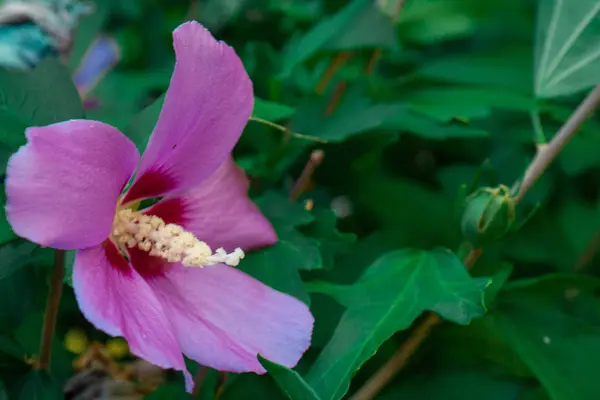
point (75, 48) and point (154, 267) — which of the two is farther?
point (75, 48)

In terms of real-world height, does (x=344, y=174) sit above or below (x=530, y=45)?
below

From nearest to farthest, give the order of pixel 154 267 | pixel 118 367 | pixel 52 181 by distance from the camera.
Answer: pixel 52 181
pixel 154 267
pixel 118 367

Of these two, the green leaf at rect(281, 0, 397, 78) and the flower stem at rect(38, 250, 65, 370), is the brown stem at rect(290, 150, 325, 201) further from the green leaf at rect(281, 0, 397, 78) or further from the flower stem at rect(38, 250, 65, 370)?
the flower stem at rect(38, 250, 65, 370)

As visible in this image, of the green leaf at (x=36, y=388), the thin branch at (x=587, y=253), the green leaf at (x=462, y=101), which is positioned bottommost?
the green leaf at (x=36, y=388)

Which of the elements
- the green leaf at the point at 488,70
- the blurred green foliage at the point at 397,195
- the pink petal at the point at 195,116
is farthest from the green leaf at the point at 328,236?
the green leaf at the point at 488,70

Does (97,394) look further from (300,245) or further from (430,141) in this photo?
(430,141)

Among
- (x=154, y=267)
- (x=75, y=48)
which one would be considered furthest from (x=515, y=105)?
(x=75, y=48)

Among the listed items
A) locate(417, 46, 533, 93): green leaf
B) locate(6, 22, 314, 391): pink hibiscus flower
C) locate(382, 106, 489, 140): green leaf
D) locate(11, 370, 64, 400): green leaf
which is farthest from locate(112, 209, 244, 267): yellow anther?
locate(417, 46, 533, 93): green leaf

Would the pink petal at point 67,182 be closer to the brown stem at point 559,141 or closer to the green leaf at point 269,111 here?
the green leaf at point 269,111
